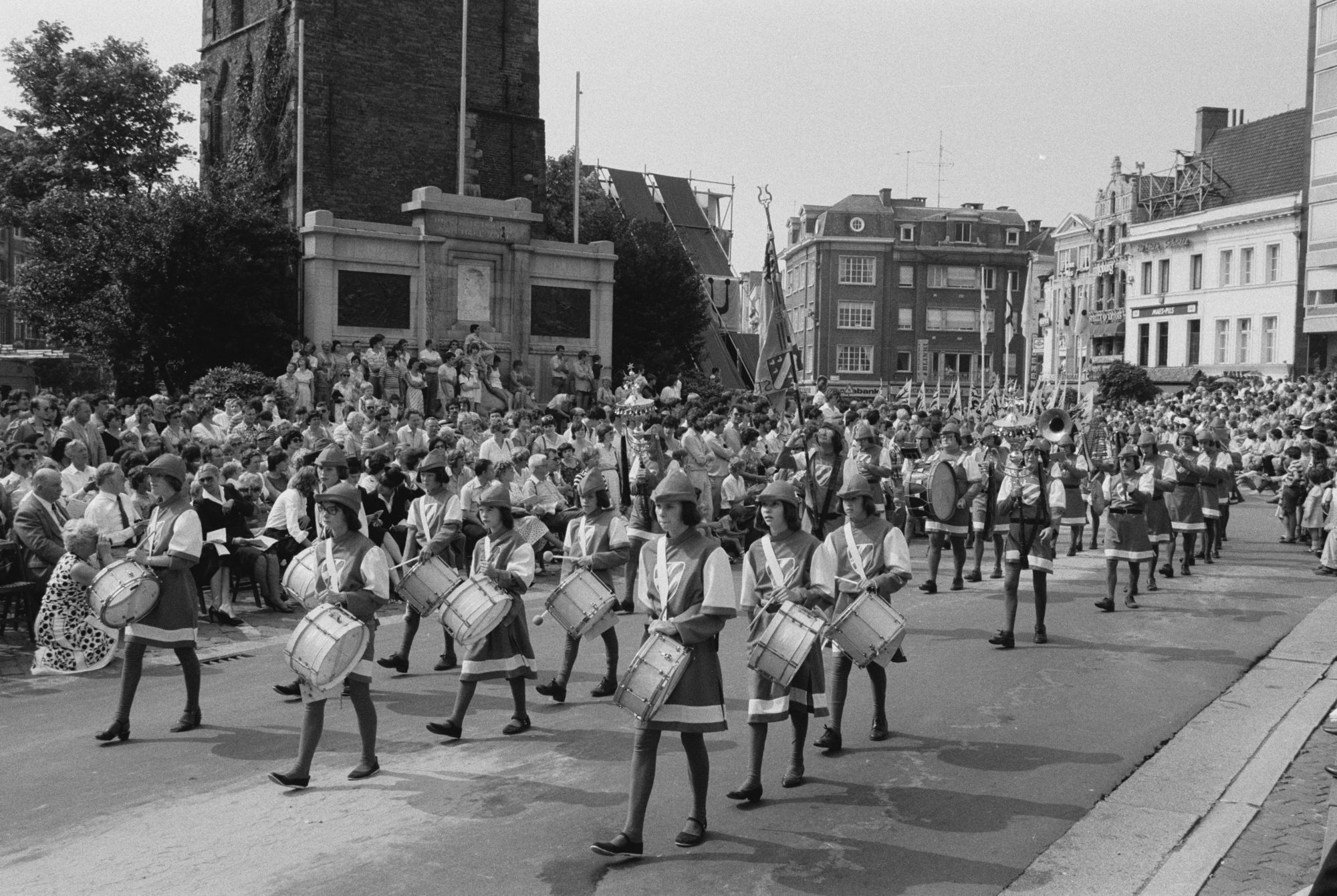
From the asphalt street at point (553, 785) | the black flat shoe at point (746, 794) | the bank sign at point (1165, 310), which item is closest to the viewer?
the asphalt street at point (553, 785)

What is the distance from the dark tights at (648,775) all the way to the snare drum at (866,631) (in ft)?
5.72

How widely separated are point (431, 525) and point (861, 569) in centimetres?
382

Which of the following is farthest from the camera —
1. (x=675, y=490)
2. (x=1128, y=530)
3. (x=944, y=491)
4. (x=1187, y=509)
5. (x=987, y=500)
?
(x=1187, y=509)

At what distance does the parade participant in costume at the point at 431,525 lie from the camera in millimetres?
10062

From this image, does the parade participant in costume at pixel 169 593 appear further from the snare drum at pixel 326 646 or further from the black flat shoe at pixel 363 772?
the black flat shoe at pixel 363 772

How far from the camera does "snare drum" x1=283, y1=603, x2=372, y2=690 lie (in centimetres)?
741

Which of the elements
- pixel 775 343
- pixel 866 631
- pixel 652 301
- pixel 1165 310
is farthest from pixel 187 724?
pixel 1165 310

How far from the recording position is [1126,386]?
5306 centimetres

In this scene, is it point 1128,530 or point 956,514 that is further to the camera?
point 956,514

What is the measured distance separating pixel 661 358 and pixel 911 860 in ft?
118

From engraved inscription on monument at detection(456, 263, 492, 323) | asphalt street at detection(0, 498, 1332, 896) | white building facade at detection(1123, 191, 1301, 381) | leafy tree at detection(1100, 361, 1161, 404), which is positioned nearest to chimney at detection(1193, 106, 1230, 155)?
white building facade at detection(1123, 191, 1301, 381)

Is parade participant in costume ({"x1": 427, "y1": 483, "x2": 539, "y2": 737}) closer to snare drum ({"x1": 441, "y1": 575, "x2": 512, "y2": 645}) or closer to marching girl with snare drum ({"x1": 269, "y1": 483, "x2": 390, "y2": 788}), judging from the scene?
snare drum ({"x1": 441, "y1": 575, "x2": 512, "y2": 645})

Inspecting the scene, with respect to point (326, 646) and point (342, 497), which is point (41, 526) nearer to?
point (342, 497)

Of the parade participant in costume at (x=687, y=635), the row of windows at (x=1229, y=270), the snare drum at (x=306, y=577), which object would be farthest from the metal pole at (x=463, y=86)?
the row of windows at (x=1229, y=270)
